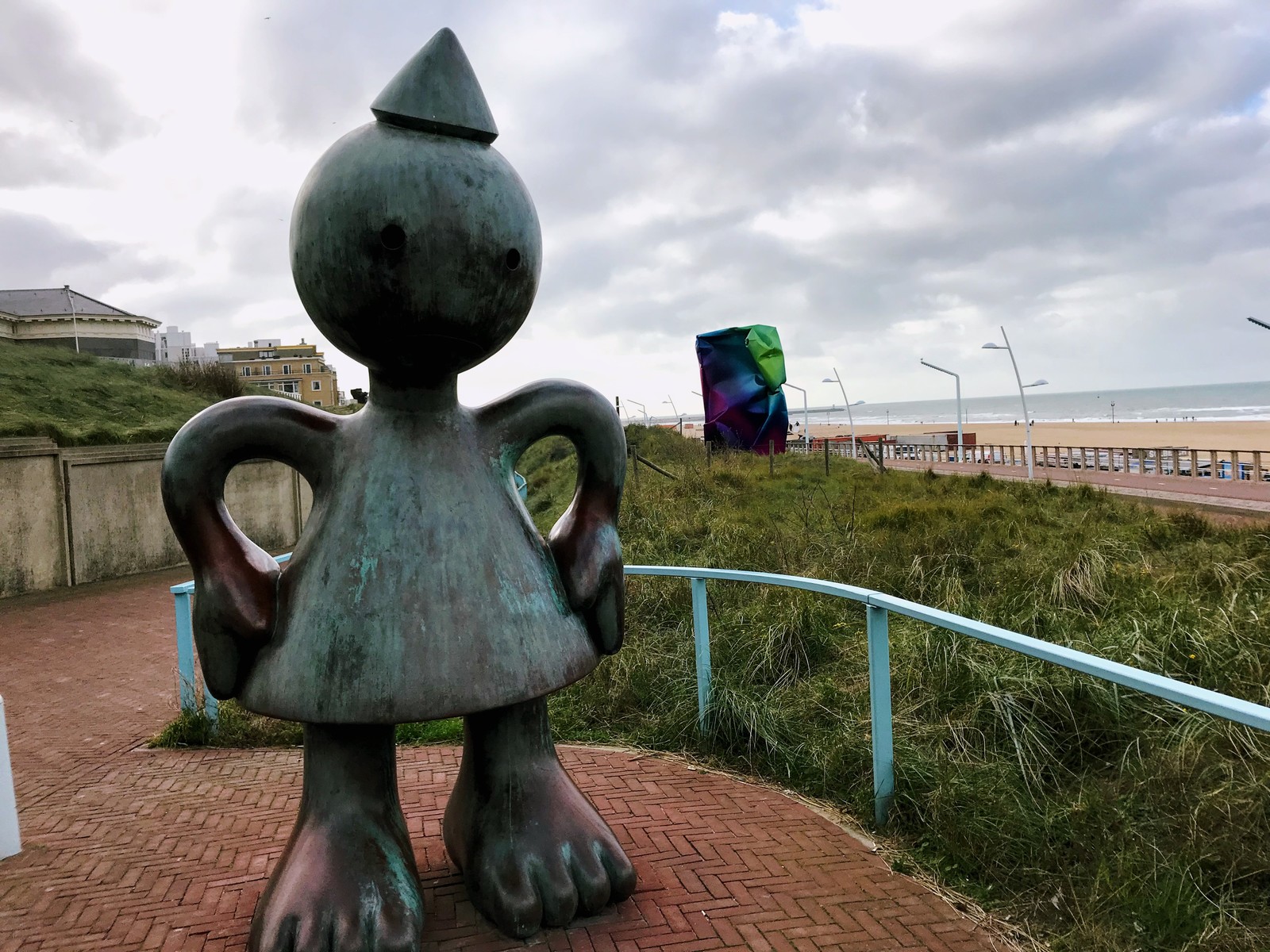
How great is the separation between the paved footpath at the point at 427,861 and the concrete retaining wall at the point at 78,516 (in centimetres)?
763

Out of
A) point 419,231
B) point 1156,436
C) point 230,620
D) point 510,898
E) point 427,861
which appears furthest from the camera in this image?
point 1156,436

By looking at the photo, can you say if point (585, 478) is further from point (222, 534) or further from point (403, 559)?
point (222, 534)

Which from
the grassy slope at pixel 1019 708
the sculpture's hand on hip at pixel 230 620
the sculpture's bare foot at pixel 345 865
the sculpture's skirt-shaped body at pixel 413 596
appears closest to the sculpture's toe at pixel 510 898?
the sculpture's bare foot at pixel 345 865

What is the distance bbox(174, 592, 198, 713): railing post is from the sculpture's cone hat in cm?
351

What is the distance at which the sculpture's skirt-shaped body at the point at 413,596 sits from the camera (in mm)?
2346

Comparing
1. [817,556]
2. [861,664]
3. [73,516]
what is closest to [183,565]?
[73,516]

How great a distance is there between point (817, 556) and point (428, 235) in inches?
226

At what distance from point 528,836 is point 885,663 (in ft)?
4.89

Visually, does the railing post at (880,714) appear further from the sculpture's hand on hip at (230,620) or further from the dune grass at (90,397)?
the dune grass at (90,397)

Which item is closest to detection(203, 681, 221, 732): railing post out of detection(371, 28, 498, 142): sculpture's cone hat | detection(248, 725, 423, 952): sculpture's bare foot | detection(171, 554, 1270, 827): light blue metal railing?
detection(171, 554, 1270, 827): light blue metal railing

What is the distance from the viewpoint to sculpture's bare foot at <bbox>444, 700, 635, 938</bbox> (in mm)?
2709

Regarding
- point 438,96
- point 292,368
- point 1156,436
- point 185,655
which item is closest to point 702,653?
point 438,96

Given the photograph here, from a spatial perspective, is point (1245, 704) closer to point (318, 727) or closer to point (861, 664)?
Answer: point (318, 727)

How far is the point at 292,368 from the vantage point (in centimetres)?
7106
